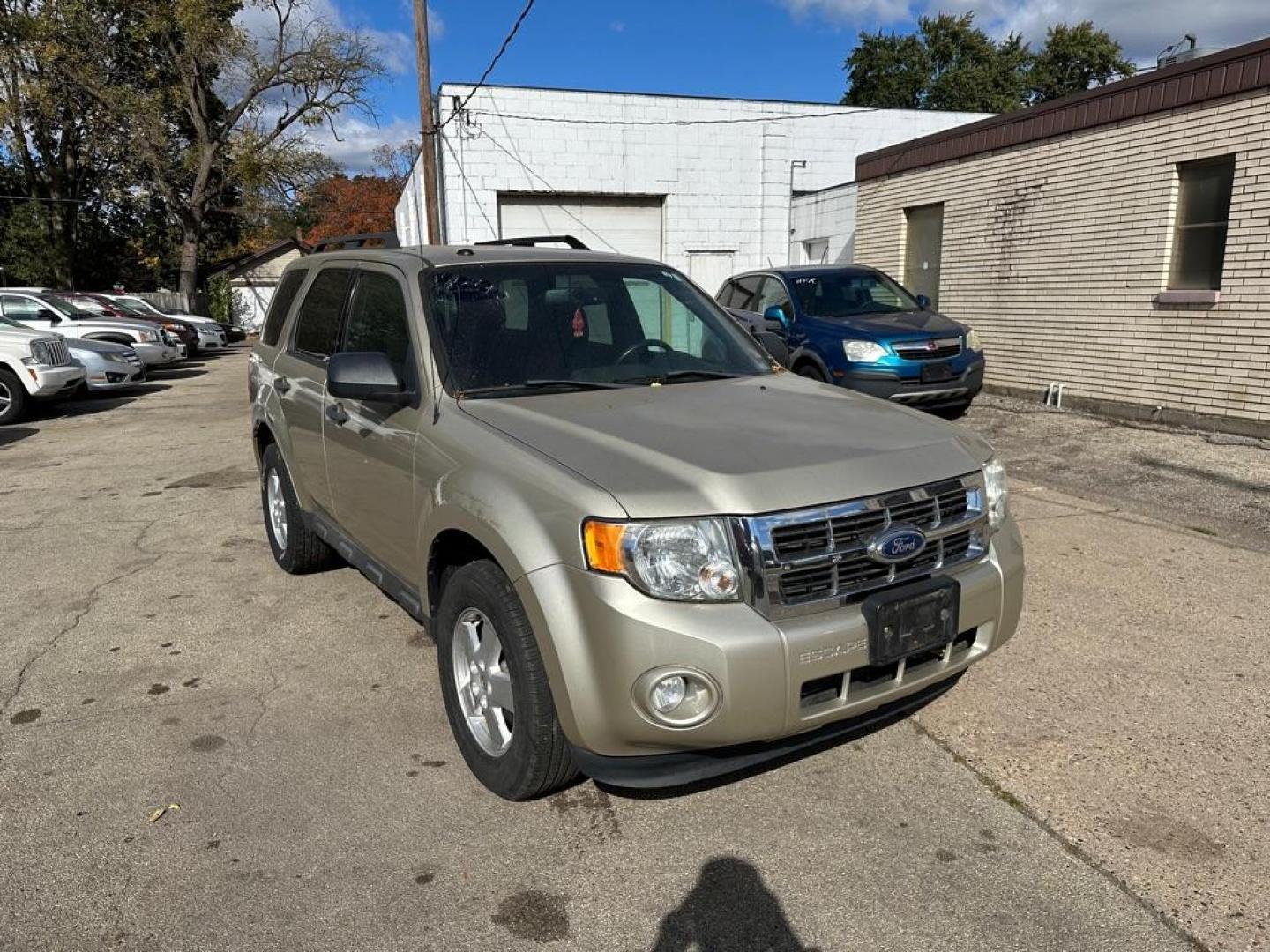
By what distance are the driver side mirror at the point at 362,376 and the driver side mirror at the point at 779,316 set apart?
7.17 m

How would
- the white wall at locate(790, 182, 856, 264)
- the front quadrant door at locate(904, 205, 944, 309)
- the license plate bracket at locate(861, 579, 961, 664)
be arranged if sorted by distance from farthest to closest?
the white wall at locate(790, 182, 856, 264), the front quadrant door at locate(904, 205, 944, 309), the license plate bracket at locate(861, 579, 961, 664)

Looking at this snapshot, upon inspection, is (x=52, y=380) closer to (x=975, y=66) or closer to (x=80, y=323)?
(x=80, y=323)

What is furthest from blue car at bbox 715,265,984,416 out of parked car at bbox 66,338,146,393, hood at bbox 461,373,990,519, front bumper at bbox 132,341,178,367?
front bumper at bbox 132,341,178,367

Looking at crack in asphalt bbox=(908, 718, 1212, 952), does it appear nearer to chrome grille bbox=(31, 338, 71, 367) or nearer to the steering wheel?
the steering wheel

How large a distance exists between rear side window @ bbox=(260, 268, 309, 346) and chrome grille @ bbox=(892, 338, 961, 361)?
5.96m

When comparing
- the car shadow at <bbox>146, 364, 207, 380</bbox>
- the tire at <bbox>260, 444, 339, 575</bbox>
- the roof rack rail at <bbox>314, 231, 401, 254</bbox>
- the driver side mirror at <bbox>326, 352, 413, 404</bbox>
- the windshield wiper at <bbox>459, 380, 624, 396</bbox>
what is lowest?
the car shadow at <bbox>146, 364, 207, 380</bbox>

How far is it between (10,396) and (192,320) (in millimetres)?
Result: 16319

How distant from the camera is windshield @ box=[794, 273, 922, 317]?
1012 cm

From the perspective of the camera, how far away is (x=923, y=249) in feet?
46.1

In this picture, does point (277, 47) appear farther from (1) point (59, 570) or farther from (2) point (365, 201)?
(1) point (59, 570)

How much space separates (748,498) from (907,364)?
7.05 meters

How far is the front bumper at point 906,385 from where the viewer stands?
8.95m

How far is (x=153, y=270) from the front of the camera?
47062mm

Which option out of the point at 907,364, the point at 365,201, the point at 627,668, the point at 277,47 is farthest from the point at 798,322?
the point at 365,201
